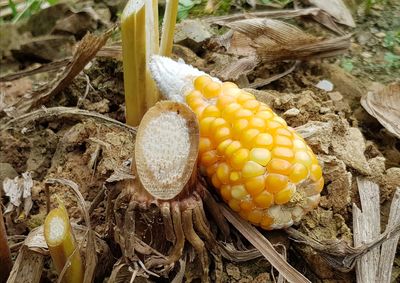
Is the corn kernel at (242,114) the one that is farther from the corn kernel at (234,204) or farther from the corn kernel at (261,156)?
the corn kernel at (234,204)

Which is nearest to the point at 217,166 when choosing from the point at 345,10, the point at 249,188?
the point at 249,188

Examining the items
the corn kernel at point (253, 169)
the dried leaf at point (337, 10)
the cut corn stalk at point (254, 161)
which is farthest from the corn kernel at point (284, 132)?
the dried leaf at point (337, 10)

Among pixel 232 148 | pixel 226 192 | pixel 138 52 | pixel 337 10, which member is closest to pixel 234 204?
pixel 226 192

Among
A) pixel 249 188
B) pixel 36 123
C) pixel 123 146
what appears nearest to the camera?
pixel 249 188

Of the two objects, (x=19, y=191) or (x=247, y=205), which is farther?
(x=19, y=191)

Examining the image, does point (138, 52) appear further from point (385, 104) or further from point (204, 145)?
point (385, 104)

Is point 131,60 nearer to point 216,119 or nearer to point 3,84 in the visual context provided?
point 216,119
